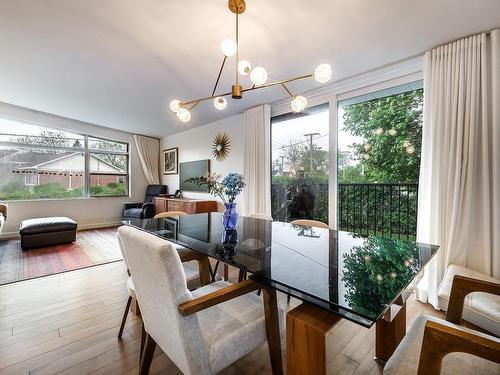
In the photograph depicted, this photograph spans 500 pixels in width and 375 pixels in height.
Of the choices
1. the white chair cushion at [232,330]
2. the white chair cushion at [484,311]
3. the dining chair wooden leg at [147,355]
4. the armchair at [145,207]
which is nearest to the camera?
the white chair cushion at [232,330]

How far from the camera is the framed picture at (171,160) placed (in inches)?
227

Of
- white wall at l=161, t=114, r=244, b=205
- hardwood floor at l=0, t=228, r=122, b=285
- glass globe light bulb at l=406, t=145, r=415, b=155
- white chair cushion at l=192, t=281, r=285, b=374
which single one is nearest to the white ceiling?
white wall at l=161, t=114, r=244, b=205

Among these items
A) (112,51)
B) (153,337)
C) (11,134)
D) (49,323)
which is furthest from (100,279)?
(11,134)

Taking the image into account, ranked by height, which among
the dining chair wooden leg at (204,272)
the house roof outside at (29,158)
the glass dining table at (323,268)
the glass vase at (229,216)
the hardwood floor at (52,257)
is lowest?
the hardwood floor at (52,257)

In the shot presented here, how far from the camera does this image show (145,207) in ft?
17.1

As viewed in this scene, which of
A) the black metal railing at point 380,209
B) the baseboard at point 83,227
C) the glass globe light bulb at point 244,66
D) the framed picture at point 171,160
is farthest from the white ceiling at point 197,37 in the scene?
the baseboard at point 83,227

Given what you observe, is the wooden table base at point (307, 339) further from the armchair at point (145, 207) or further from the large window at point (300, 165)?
the armchair at point (145, 207)

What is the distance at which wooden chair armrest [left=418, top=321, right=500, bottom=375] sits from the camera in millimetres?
685

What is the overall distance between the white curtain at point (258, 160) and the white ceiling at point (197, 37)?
277 mm

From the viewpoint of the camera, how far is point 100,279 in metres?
2.66

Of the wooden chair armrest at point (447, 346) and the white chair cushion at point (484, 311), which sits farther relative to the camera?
the white chair cushion at point (484, 311)

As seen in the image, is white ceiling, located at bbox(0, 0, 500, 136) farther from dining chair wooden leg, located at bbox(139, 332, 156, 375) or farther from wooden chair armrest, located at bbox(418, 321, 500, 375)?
dining chair wooden leg, located at bbox(139, 332, 156, 375)

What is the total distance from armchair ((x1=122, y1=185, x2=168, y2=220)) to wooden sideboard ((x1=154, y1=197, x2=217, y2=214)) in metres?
0.30

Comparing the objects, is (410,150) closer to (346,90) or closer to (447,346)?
(346,90)
